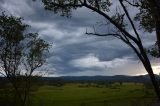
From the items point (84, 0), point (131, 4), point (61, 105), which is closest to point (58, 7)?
point (84, 0)

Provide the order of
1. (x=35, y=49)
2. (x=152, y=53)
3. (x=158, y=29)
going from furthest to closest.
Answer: (x=35, y=49), (x=152, y=53), (x=158, y=29)

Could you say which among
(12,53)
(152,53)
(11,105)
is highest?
(12,53)

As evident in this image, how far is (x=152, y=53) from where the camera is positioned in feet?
85.0

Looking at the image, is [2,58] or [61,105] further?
[61,105]

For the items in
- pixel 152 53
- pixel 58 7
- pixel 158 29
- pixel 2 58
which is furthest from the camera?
pixel 2 58

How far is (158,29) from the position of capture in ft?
45.1

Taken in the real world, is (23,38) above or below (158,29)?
above

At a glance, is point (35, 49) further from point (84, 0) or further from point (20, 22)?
point (84, 0)

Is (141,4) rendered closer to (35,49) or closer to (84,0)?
(84,0)

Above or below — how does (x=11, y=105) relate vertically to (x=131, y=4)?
below

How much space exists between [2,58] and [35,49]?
17.7 ft

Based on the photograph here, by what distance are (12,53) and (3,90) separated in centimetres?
519

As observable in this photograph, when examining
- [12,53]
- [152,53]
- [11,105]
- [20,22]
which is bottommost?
[11,105]

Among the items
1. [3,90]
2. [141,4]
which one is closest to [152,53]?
[141,4]
